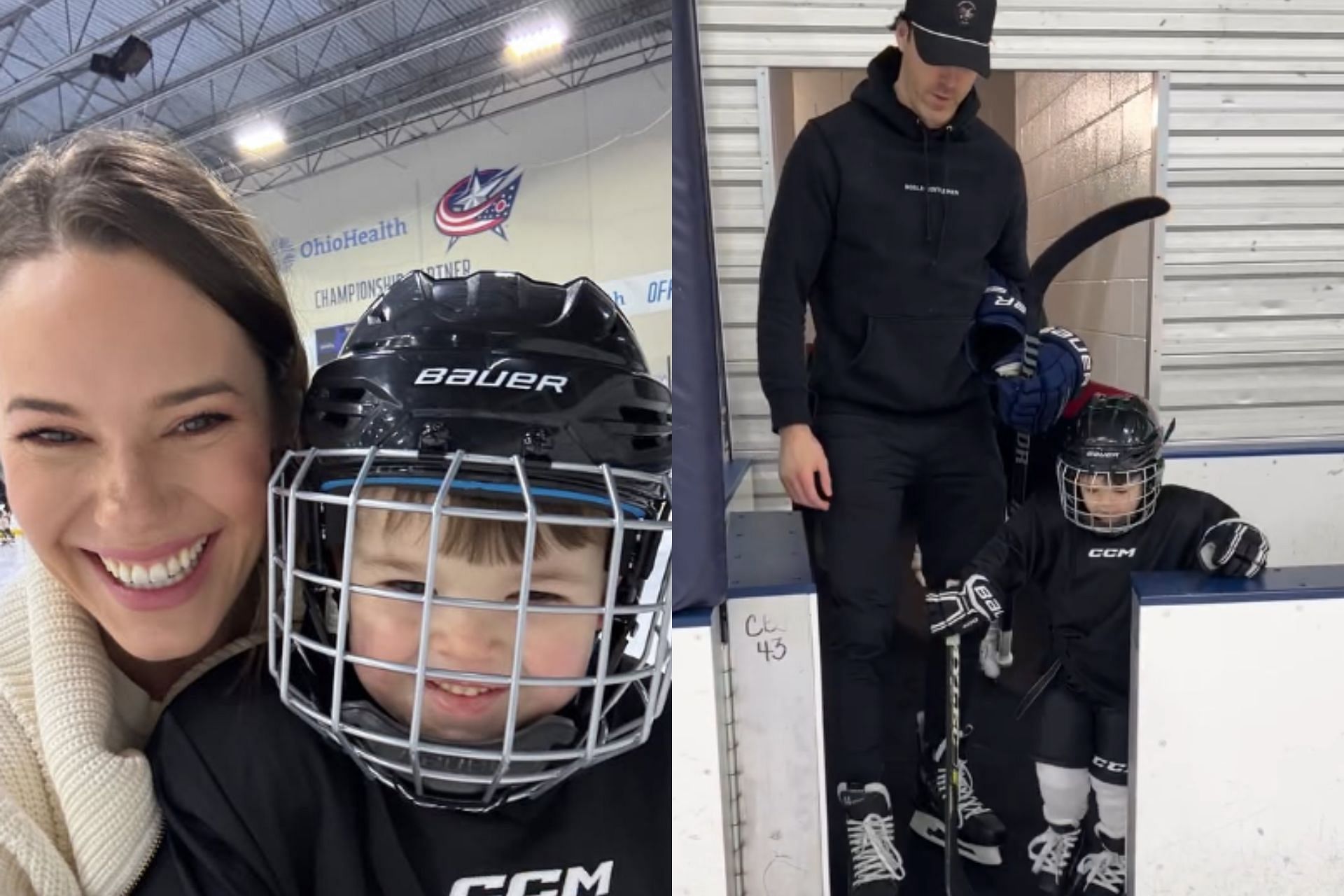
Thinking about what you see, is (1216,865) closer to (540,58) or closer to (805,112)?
(805,112)

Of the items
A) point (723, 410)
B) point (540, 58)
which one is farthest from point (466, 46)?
point (723, 410)

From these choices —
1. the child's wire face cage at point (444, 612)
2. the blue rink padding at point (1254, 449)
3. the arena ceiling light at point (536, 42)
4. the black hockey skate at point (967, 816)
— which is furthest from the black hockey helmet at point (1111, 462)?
the arena ceiling light at point (536, 42)

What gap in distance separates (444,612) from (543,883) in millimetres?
237

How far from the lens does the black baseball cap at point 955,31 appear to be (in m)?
1.29

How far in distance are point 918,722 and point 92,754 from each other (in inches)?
53.6

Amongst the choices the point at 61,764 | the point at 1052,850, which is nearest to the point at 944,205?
the point at 1052,850

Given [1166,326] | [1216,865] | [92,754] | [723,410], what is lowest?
[1216,865]

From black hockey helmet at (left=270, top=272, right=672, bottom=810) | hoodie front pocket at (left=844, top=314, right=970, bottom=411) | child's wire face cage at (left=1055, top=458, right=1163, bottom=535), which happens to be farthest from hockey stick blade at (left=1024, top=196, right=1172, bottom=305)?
black hockey helmet at (left=270, top=272, right=672, bottom=810)

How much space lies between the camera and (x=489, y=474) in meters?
0.50

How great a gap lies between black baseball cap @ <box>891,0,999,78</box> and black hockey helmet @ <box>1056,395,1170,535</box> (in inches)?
23.3

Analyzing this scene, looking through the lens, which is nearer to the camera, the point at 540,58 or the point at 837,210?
the point at 540,58

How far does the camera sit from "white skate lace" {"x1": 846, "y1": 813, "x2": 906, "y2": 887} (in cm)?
147

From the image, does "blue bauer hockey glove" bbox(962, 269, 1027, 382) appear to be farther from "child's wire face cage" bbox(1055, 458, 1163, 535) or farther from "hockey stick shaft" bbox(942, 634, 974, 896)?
"hockey stick shaft" bbox(942, 634, 974, 896)

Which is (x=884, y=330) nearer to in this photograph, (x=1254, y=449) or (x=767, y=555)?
(x=767, y=555)
